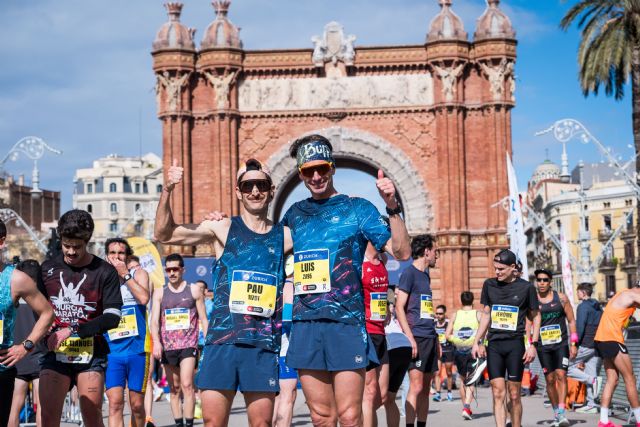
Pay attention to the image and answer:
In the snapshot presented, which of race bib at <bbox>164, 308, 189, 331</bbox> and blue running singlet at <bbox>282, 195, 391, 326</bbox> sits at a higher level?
blue running singlet at <bbox>282, 195, 391, 326</bbox>

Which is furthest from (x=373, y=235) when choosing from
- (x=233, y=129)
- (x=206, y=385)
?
(x=233, y=129)

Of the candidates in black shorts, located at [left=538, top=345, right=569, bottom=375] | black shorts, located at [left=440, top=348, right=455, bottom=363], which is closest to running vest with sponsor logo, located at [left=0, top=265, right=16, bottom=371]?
black shorts, located at [left=538, top=345, right=569, bottom=375]

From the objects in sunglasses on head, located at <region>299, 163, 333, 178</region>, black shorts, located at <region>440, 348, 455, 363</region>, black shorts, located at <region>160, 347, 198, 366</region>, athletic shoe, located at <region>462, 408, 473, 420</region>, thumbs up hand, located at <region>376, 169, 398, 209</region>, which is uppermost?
sunglasses on head, located at <region>299, 163, 333, 178</region>

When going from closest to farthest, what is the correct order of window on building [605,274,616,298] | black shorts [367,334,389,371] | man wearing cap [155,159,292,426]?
man wearing cap [155,159,292,426]
black shorts [367,334,389,371]
window on building [605,274,616,298]

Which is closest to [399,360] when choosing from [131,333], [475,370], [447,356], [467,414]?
[475,370]

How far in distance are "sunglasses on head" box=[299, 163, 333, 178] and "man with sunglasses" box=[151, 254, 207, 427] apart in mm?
6713

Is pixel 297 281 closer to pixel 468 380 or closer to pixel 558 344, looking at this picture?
pixel 468 380

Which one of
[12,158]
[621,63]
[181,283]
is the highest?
[621,63]

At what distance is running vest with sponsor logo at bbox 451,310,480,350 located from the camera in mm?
19453

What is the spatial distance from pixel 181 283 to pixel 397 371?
379cm

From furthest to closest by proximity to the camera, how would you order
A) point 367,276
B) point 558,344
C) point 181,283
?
point 558,344 < point 181,283 < point 367,276

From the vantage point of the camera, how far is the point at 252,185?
7.58 m

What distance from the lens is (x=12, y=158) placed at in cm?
3291

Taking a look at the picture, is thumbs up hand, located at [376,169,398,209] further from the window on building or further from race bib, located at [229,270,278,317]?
the window on building
